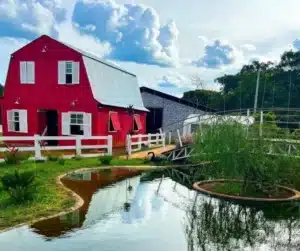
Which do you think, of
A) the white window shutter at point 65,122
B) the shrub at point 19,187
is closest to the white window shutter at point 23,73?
the white window shutter at point 65,122

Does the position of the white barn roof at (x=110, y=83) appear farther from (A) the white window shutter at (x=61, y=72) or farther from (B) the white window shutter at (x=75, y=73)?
(A) the white window shutter at (x=61, y=72)

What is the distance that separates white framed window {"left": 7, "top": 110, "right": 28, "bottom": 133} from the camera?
18031mm

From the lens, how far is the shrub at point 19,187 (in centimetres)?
708

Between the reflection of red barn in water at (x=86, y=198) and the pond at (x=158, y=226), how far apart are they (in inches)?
0.7

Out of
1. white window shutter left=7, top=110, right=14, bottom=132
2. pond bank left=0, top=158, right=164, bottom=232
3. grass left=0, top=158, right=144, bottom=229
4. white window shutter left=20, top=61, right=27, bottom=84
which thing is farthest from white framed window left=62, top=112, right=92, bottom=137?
grass left=0, top=158, right=144, bottom=229

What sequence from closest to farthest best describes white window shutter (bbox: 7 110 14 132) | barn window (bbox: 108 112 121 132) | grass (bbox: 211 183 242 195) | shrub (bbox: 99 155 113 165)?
grass (bbox: 211 183 242 195)
shrub (bbox: 99 155 113 165)
white window shutter (bbox: 7 110 14 132)
barn window (bbox: 108 112 121 132)

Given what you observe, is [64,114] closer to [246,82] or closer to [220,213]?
[220,213]

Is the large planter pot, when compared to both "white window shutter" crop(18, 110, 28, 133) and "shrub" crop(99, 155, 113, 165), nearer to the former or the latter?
"shrub" crop(99, 155, 113, 165)

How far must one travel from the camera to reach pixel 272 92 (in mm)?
36250

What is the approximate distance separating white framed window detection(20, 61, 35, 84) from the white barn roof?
8.14ft

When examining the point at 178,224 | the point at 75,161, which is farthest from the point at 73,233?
the point at 75,161

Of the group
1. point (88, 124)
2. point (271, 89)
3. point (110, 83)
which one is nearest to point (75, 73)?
point (88, 124)

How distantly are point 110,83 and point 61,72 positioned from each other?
3.39 meters

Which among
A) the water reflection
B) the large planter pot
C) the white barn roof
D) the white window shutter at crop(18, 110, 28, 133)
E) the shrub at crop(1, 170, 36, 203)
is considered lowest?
the large planter pot
